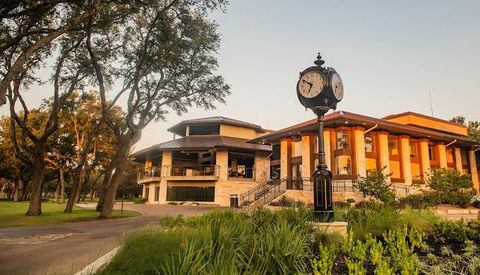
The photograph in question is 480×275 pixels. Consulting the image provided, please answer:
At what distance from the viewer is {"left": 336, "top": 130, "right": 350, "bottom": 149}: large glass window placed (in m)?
27.8

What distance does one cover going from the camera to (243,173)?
4081 cm

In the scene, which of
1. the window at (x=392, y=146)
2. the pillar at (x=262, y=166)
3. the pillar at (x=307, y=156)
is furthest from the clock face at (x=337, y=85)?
the pillar at (x=262, y=166)

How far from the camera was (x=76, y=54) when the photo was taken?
65.3 feet

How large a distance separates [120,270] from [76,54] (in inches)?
726

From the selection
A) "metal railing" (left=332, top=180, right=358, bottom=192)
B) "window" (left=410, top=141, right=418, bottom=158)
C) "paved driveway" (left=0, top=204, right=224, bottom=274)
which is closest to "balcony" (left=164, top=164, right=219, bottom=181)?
"metal railing" (left=332, top=180, right=358, bottom=192)

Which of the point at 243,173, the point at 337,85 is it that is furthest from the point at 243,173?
the point at 337,85

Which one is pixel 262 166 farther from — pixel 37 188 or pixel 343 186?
pixel 37 188

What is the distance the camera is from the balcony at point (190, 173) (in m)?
36.7

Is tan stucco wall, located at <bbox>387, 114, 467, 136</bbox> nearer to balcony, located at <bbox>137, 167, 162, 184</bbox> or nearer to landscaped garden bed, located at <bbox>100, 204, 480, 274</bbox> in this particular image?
balcony, located at <bbox>137, 167, 162, 184</bbox>

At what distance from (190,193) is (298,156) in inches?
557

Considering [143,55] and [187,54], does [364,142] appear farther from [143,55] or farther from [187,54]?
[143,55]

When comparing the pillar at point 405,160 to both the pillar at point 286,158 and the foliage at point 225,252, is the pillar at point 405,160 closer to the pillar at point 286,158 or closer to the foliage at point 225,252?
the pillar at point 286,158

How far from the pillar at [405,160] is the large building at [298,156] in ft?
0.27

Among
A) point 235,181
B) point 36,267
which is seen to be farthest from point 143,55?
point 235,181
